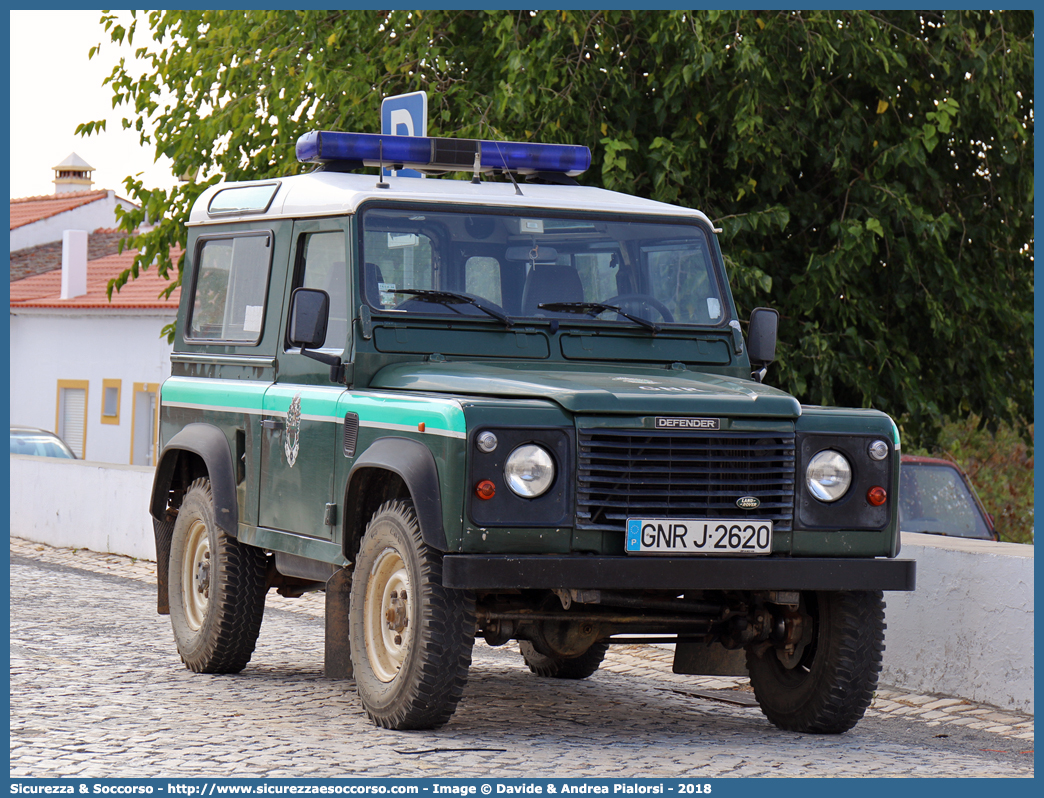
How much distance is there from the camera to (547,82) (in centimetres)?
1367

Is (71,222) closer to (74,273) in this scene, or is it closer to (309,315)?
(74,273)

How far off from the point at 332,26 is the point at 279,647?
7070 mm

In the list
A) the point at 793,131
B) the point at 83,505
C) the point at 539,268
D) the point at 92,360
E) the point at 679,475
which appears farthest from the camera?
the point at 92,360

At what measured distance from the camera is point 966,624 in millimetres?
8719

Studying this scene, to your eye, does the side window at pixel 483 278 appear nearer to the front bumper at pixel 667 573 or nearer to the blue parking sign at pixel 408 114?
the front bumper at pixel 667 573

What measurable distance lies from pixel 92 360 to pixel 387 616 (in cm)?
3450

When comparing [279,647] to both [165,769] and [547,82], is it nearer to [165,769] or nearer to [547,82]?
[165,769]

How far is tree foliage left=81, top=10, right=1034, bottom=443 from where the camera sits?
13.7 meters

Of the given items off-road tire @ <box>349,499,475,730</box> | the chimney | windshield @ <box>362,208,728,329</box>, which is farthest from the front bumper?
the chimney

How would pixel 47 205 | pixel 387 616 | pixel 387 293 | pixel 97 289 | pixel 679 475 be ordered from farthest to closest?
pixel 47 205
pixel 97 289
pixel 387 293
pixel 387 616
pixel 679 475

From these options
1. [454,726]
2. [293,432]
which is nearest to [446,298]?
[293,432]

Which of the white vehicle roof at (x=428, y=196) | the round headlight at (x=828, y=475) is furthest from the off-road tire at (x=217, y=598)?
the round headlight at (x=828, y=475)

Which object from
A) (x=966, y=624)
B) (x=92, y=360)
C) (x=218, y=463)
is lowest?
(x=966, y=624)

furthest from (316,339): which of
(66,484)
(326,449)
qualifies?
(66,484)
